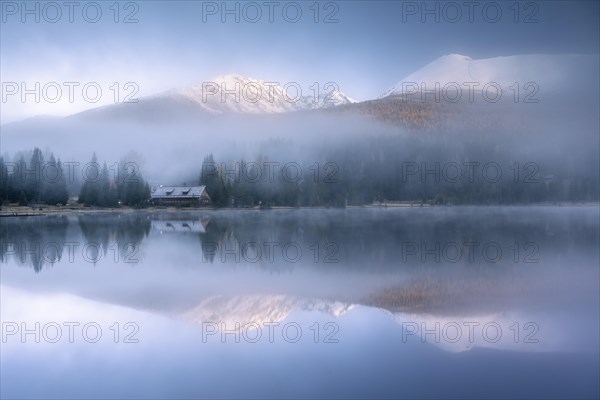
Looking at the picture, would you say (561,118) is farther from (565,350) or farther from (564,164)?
(565,350)

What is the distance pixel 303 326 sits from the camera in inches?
245

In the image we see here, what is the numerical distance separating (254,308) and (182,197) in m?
49.1

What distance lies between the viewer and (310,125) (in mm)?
117438

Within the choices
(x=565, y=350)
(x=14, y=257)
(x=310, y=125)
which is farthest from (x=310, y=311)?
(x=310, y=125)

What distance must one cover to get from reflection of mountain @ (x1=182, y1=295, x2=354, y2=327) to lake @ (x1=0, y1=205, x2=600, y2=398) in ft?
0.09

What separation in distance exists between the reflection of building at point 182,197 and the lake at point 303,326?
42254 mm

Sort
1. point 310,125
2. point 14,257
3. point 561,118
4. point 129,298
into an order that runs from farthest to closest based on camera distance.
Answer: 1. point 310,125
2. point 561,118
3. point 14,257
4. point 129,298

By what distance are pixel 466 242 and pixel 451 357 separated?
1062 cm

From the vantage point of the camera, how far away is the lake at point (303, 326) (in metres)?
4.54
